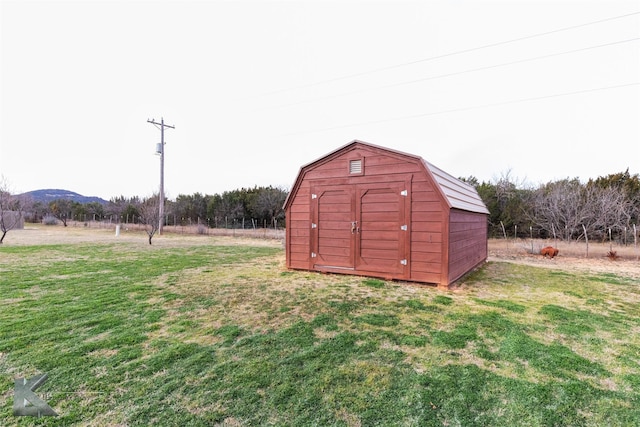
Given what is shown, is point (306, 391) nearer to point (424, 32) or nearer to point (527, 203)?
point (424, 32)

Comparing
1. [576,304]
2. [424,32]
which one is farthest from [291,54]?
[576,304]

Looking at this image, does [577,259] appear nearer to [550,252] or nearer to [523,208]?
[550,252]

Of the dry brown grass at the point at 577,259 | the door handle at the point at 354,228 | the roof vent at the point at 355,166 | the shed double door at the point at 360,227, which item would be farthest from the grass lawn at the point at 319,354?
the dry brown grass at the point at 577,259

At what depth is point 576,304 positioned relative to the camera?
14.9 ft

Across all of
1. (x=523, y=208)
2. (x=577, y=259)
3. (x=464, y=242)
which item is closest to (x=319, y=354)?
(x=464, y=242)

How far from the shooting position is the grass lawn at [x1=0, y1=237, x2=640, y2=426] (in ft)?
6.19

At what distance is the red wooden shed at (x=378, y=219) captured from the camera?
5680 millimetres

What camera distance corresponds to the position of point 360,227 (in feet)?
21.0

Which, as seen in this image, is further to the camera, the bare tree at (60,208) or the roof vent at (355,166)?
the bare tree at (60,208)

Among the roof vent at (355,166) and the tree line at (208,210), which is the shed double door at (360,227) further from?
the tree line at (208,210)

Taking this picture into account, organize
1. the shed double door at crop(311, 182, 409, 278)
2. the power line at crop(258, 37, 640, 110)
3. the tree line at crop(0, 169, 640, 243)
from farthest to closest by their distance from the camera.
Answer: the tree line at crop(0, 169, 640, 243) → the power line at crop(258, 37, 640, 110) → the shed double door at crop(311, 182, 409, 278)

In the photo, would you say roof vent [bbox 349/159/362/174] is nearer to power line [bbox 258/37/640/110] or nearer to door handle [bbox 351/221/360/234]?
door handle [bbox 351/221/360/234]

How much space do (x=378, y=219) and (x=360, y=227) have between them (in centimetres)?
46

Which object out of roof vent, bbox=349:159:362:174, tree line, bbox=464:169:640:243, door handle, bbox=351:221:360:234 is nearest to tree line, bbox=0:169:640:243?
tree line, bbox=464:169:640:243
